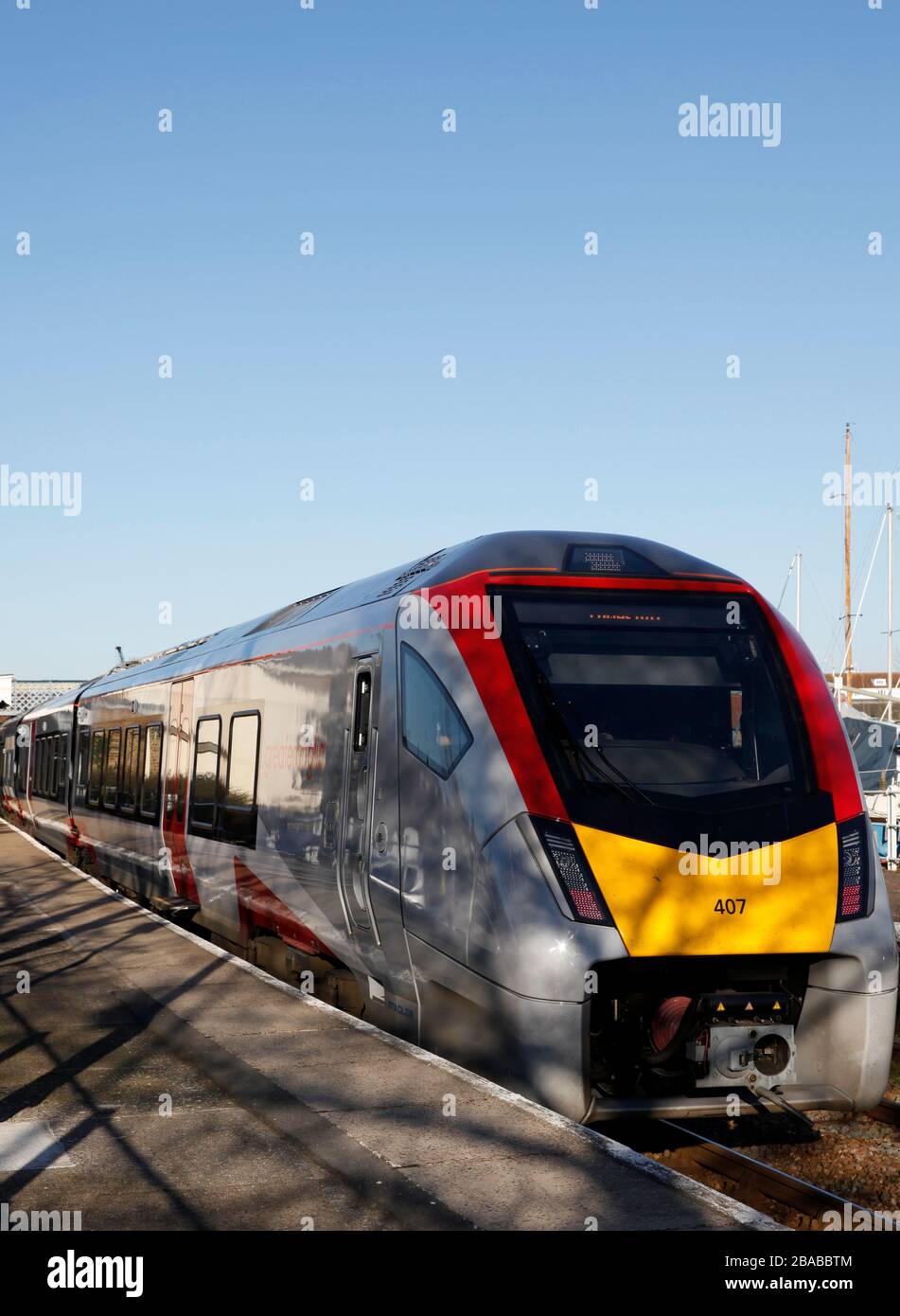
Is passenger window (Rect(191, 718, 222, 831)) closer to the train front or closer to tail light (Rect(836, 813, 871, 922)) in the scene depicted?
the train front

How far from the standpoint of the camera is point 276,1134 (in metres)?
6.07

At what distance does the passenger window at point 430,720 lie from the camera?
302 inches

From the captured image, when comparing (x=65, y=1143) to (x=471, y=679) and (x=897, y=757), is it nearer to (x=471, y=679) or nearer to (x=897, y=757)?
(x=471, y=679)

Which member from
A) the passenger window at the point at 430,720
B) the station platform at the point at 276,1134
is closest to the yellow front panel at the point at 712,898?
the passenger window at the point at 430,720

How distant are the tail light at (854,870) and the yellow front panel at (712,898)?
0.29 ft

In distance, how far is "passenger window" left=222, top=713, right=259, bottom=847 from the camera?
39.2 feet

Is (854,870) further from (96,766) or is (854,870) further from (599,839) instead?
(96,766)

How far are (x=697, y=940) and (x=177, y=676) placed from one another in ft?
33.2

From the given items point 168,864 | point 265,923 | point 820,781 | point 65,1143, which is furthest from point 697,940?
point 168,864

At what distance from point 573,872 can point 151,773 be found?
11066mm

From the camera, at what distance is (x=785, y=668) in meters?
8.16

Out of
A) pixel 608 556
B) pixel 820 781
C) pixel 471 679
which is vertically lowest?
pixel 820 781

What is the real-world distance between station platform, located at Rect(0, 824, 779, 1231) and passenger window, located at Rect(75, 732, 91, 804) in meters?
13.7

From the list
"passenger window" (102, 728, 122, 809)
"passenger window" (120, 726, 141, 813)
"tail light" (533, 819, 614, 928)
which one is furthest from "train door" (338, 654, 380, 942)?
"passenger window" (102, 728, 122, 809)
